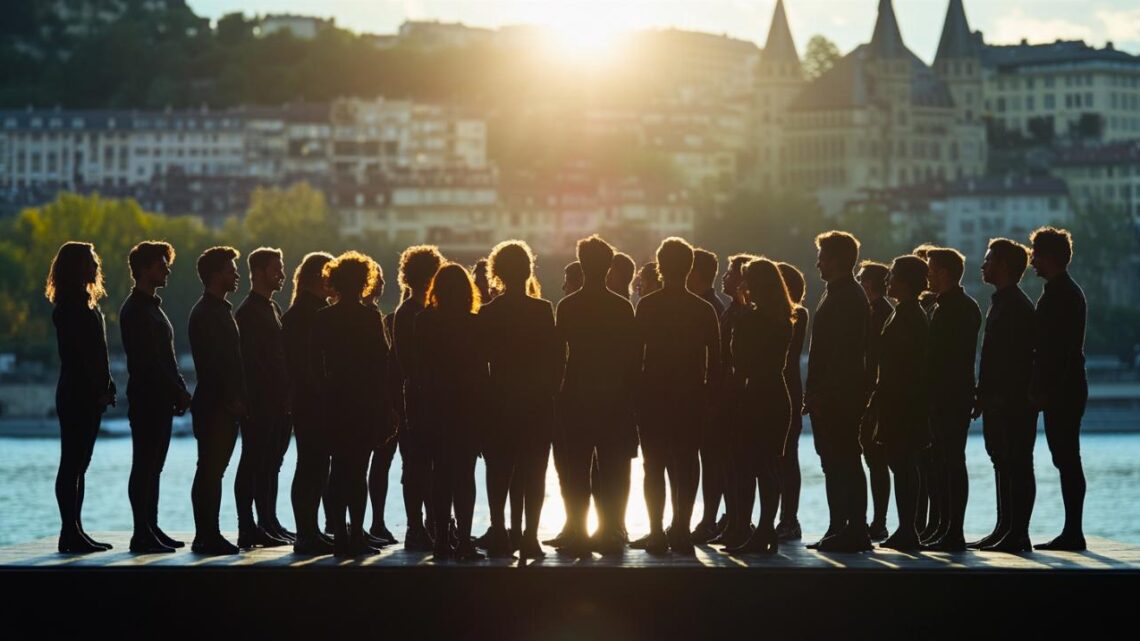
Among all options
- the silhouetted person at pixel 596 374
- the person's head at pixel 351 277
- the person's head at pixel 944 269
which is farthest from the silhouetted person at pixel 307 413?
the person's head at pixel 944 269

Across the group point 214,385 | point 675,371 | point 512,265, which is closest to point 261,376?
point 214,385

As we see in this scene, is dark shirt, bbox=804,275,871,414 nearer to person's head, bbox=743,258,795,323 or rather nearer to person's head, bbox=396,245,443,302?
person's head, bbox=743,258,795,323

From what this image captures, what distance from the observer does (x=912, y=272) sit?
15.1 m

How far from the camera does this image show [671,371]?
1429cm

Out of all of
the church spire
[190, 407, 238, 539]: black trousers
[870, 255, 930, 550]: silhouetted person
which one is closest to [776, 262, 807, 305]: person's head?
[870, 255, 930, 550]: silhouetted person

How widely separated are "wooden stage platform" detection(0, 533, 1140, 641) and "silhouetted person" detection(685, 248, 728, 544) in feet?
4.30

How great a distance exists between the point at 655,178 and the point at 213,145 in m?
32.1

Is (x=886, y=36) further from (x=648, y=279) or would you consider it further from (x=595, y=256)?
(x=595, y=256)

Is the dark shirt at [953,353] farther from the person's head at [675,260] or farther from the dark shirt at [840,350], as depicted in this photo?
the person's head at [675,260]

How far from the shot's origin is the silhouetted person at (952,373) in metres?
15.1

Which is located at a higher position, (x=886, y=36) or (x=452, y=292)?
(x=886, y=36)

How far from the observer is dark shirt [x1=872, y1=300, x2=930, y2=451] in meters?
15.1

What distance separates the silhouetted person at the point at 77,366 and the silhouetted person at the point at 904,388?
4523mm

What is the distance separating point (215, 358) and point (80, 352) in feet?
2.55
